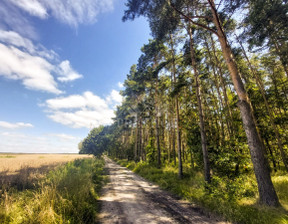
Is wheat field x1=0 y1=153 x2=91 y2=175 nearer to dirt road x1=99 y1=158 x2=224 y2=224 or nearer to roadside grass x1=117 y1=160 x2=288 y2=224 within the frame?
dirt road x1=99 y1=158 x2=224 y2=224

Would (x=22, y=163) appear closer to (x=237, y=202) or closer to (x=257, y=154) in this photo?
(x=237, y=202)

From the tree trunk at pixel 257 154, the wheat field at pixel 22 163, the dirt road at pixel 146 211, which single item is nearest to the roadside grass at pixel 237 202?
the tree trunk at pixel 257 154

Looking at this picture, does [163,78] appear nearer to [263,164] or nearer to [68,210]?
[263,164]

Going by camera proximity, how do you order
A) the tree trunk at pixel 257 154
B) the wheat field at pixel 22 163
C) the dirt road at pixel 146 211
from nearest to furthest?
1. the dirt road at pixel 146 211
2. the tree trunk at pixel 257 154
3. the wheat field at pixel 22 163

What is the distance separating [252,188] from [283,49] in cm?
849

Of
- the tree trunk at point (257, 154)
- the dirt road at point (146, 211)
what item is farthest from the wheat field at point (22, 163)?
the tree trunk at point (257, 154)

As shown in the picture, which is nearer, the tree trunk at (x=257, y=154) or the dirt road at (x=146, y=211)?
the dirt road at (x=146, y=211)

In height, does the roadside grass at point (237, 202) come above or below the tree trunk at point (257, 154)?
below

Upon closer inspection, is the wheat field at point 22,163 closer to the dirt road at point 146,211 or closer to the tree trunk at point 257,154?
the dirt road at point 146,211

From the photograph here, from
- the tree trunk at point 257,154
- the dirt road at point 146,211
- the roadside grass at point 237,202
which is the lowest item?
the dirt road at point 146,211

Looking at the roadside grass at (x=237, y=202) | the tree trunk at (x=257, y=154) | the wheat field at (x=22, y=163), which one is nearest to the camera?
the roadside grass at (x=237, y=202)

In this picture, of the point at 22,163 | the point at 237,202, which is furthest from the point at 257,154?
the point at 22,163

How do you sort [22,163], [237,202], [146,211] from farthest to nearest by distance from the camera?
[22,163] < [237,202] < [146,211]

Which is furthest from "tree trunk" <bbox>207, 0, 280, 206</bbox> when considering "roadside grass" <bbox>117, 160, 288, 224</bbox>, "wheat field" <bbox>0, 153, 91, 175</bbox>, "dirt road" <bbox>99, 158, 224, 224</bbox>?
"wheat field" <bbox>0, 153, 91, 175</bbox>
